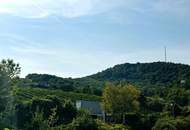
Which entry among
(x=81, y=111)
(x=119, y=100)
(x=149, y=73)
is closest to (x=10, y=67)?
(x=81, y=111)

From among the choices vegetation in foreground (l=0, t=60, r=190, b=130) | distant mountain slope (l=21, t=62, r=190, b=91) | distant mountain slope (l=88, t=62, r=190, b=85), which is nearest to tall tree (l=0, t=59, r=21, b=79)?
vegetation in foreground (l=0, t=60, r=190, b=130)

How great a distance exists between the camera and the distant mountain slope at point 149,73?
15400cm

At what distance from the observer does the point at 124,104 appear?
209 feet

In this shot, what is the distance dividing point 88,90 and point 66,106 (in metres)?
46.3

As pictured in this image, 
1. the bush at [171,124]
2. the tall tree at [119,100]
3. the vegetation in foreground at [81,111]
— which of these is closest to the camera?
the vegetation in foreground at [81,111]

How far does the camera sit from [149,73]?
176125mm

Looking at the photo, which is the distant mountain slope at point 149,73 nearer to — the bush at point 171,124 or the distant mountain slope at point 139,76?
the distant mountain slope at point 139,76

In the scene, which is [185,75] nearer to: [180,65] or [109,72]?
[180,65]

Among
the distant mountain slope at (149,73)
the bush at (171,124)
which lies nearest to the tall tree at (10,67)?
the bush at (171,124)

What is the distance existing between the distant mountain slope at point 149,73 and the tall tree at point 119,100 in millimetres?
71532

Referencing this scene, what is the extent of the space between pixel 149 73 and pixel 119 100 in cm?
11358

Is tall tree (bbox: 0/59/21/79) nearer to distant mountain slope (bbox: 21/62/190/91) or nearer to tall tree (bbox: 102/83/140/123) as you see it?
tall tree (bbox: 102/83/140/123)

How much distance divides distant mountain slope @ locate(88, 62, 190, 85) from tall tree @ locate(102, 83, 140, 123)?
7153cm

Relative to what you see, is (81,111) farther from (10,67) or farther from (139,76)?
Result: (139,76)
